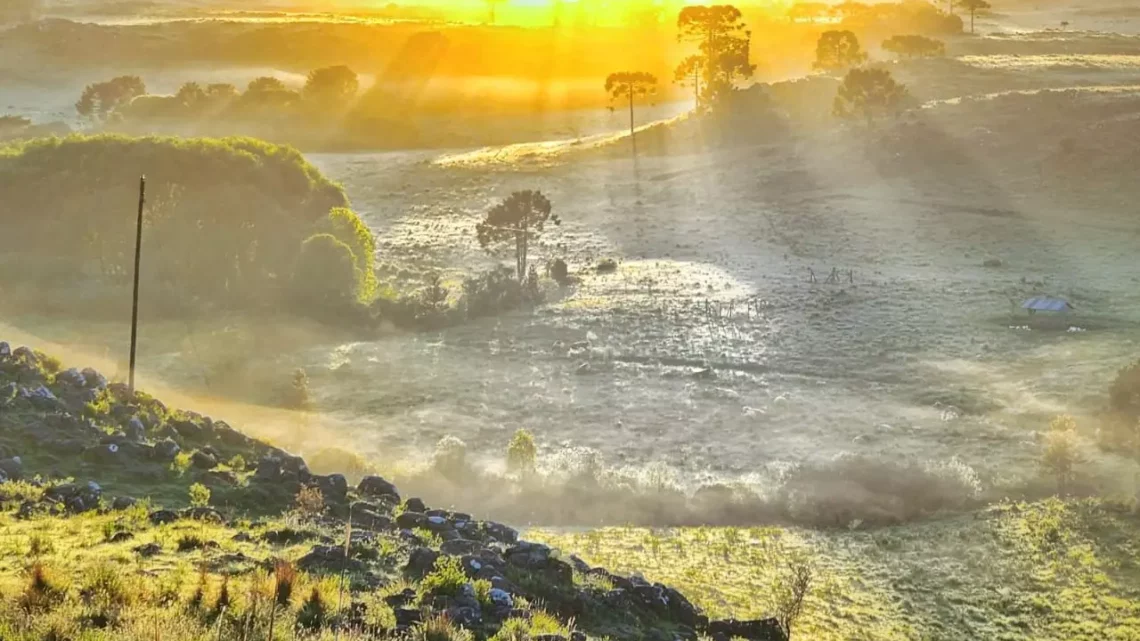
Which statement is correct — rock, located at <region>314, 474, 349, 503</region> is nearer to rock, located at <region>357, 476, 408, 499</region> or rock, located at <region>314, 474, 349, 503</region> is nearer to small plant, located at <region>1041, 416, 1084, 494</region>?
rock, located at <region>357, 476, 408, 499</region>

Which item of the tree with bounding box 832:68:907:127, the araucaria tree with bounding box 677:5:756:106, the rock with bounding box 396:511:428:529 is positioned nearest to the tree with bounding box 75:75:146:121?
the araucaria tree with bounding box 677:5:756:106

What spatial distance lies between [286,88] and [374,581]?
13560 centimetres

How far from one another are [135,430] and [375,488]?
22.6 ft

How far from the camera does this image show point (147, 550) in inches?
749

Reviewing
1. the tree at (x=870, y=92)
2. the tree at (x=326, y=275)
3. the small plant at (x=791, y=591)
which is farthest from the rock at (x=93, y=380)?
the tree at (x=870, y=92)

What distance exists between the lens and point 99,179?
62.0 metres

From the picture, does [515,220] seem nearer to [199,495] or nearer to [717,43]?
[199,495]

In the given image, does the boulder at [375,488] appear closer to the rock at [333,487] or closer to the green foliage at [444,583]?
the rock at [333,487]

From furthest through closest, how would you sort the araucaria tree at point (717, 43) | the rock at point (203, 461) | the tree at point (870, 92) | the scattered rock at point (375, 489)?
the araucaria tree at point (717, 43)
the tree at point (870, 92)
the scattered rock at point (375, 489)
the rock at point (203, 461)

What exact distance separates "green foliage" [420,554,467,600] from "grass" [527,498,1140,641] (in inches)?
314

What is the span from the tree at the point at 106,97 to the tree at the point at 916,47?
108 m

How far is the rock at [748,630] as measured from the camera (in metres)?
21.2

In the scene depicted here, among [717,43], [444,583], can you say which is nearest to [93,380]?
[444,583]

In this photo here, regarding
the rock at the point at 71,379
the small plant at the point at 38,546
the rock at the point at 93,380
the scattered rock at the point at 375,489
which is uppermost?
the rock at the point at 71,379
